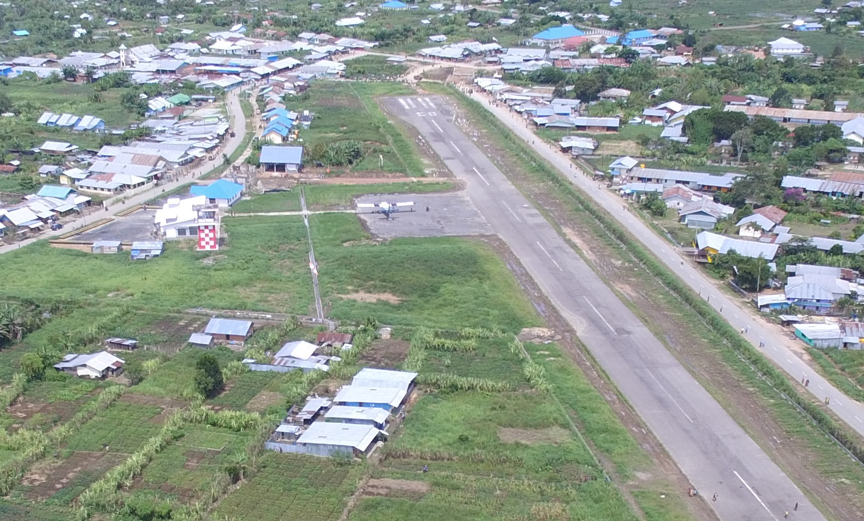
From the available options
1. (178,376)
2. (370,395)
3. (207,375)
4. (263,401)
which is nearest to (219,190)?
(178,376)

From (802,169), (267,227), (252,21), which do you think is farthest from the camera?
(252,21)

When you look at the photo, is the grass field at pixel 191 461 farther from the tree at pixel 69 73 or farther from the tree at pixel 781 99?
the tree at pixel 69 73

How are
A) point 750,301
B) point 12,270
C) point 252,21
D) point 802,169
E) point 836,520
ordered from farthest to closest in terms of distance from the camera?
point 252,21 < point 802,169 < point 12,270 < point 750,301 < point 836,520

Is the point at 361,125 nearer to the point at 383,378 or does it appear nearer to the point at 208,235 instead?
the point at 208,235

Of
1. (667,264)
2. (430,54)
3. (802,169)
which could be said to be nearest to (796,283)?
(667,264)

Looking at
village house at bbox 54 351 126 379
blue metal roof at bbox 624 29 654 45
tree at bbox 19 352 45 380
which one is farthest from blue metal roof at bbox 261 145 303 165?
blue metal roof at bbox 624 29 654 45

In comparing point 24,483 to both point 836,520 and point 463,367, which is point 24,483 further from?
point 836,520

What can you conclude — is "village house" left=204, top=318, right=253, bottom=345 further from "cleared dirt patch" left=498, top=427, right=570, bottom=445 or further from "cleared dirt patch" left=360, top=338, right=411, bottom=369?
"cleared dirt patch" left=498, top=427, right=570, bottom=445
